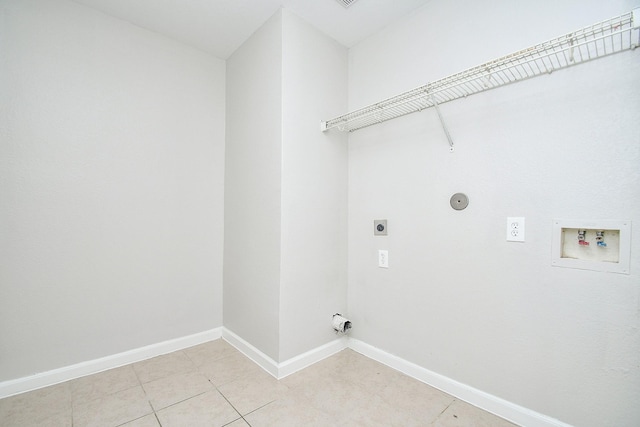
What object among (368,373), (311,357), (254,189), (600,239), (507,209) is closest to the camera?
(600,239)

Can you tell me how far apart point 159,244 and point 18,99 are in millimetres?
1189

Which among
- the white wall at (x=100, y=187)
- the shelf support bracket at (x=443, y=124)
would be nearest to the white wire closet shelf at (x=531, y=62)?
the shelf support bracket at (x=443, y=124)

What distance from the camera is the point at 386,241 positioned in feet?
6.43

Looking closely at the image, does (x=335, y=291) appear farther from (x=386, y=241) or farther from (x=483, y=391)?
(x=483, y=391)

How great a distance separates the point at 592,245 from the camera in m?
1.21

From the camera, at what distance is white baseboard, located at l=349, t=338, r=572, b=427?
1.31 meters

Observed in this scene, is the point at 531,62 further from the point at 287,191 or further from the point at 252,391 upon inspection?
the point at 252,391

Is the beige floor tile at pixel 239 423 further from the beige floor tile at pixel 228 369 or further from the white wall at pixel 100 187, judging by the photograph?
the white wall at pixel 100 187

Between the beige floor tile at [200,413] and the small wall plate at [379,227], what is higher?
the small wall plate at [379,227]

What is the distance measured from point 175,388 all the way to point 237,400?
423 millimetres

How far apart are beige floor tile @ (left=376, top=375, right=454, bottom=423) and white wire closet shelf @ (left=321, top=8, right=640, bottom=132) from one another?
1673mm

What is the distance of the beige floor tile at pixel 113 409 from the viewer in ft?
4.56

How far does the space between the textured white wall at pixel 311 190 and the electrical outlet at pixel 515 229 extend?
1.12 meters

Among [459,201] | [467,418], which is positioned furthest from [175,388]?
[459,201]
